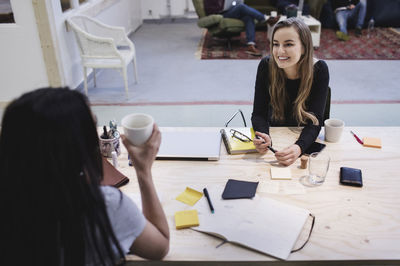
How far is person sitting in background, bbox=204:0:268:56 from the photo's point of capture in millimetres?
5332

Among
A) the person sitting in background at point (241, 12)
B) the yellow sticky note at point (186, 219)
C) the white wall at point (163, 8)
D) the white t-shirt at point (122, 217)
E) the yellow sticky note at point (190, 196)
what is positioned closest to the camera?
the white t-shirt at point (122, 217)

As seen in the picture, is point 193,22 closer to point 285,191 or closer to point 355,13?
point 355,13

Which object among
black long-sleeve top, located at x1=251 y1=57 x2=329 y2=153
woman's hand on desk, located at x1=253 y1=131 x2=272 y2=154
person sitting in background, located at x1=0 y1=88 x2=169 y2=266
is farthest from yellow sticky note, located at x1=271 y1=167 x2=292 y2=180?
person sitting in background, located at x1=0 y1=88 x2=169 y2=266

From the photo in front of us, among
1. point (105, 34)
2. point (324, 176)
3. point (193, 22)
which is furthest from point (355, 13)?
point (324, 176)

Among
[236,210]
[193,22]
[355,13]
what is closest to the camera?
[236,210]

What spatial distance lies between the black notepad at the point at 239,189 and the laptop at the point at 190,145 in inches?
7.8

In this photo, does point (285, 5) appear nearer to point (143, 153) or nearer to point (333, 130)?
point (333, 130)

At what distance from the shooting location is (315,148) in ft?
5.06

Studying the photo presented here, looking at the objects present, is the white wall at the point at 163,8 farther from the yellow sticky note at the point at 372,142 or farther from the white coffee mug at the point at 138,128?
the white coffee mug at the point at 138,128

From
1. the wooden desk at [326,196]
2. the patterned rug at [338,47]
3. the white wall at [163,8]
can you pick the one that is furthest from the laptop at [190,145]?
the white wall at [163,8]

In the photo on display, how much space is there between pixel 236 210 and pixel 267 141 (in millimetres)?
419

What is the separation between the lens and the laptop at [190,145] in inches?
58.2

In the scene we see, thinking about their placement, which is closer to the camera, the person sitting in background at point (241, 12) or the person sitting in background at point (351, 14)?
the person sitting in background at point (241, 12)

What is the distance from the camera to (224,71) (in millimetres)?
4578
